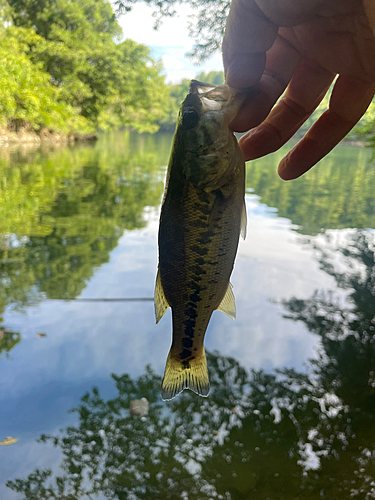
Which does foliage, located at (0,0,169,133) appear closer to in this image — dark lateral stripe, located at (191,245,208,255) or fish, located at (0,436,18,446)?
fish, located at (0,436,18,446)

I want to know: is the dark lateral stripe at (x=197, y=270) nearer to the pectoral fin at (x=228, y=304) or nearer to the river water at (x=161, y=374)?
the pectoral fin at (x=228, y=304)

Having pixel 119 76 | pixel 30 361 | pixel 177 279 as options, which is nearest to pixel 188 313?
pixel 177 279

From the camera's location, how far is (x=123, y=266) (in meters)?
6.89

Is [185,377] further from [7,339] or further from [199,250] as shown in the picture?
[7,339]

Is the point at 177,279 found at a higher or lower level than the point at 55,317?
higher

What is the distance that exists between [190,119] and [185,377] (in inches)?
58.5

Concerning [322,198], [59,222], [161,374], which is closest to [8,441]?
[161,374]

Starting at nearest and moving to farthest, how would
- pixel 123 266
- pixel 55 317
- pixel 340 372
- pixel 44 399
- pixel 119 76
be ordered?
pixel 44 399 → pixel 340 372 → pixel 55 317 → pixel 123 266 → pixel 119 76

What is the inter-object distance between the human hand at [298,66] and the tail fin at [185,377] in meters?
1.41

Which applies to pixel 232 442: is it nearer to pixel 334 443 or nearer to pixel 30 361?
pixel 334 443

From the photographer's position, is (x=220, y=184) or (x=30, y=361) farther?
(x=30, y=361)

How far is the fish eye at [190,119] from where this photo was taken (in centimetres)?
177

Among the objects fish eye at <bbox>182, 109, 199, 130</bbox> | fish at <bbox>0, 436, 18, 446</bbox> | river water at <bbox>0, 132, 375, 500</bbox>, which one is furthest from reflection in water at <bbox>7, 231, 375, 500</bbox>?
fish eye at <bbox>182, 109, 199, 130</bbox>

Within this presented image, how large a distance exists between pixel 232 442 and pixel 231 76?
3.30m
